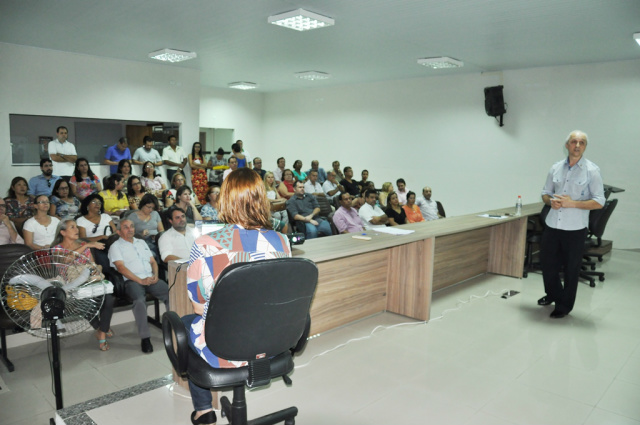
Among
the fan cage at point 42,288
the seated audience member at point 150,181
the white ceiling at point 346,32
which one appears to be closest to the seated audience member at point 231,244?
the fan cage at point 42,288

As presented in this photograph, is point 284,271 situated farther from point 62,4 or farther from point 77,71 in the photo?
point 77,71

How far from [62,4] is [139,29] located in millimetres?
1140

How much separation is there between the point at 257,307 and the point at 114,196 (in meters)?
4.94

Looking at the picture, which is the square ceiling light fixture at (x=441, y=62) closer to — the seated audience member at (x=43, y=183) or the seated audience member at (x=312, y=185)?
the seated audience member at (x=312, y=185)

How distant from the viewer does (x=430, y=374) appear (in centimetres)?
285

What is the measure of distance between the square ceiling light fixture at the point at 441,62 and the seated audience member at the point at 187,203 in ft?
15.6

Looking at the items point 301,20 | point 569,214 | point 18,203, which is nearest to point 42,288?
point 569,214

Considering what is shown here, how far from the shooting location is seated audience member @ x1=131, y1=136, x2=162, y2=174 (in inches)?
335

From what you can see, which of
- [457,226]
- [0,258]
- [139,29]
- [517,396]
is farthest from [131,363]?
[139,29]

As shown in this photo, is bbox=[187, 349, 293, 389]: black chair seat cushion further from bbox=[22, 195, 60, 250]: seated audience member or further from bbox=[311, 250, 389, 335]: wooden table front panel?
bbox=[22, 195, 60, 250]: seated audience member

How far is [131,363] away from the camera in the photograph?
317cm

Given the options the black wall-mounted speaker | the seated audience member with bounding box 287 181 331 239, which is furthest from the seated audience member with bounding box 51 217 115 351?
the black wall-mounted speaker

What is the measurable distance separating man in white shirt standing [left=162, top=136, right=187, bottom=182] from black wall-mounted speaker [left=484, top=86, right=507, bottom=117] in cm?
600

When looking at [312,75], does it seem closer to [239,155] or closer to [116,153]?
[239,155]
